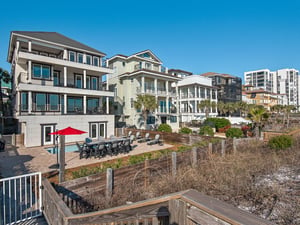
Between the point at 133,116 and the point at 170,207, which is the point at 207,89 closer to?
the point at 133,116

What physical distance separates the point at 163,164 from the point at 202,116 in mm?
29905

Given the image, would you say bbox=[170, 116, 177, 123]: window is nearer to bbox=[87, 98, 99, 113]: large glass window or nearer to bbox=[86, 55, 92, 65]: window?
bbox=[87, 98, 99, 113]: large glass window

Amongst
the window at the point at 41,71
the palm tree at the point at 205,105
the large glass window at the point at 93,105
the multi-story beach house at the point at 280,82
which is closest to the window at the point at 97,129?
the large glass window at the point at 93,105

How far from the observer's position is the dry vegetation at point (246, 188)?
12.6ft

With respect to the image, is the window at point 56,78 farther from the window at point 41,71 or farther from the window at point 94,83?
the window at point 94,83

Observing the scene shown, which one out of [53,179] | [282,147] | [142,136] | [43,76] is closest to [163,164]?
[53,179]

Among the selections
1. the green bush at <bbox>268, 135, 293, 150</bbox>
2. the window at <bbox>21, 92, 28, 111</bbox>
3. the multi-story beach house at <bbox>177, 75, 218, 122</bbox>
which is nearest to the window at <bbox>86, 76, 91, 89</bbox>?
the window at <bbox>21, 92, 28, 111</bbox>

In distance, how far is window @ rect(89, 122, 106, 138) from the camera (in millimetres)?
19719

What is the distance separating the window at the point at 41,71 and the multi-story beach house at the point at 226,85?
4185 cm

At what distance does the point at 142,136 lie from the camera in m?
18.7

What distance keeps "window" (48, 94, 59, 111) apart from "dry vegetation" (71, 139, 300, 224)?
15.6 metres

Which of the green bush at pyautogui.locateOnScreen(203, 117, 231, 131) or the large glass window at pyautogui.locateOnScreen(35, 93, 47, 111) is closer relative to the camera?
the large glass window at pyautogui.locateOnScreen(35, 93, 47, 111)

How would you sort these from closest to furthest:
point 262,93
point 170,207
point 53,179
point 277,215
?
point 170,207 → point 277,215 → point 53,179 → point 262,93

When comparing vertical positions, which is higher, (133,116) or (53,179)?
(133,116)
